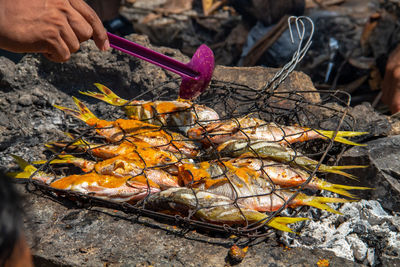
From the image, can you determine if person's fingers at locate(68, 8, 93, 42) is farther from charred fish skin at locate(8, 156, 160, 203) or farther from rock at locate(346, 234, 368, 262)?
rock at locate(346, 234, 368, 262)

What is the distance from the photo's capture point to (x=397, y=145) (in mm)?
3375

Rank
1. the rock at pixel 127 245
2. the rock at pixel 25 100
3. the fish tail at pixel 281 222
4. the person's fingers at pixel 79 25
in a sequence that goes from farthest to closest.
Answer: the rock at pixel 25 100, the person's fingers at pixel 79 25, the fish tail at pixel 281 222, the rock at pixel 127 245

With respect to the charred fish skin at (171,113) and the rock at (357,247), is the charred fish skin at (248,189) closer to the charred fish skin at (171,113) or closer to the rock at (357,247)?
the rock at (357,247)

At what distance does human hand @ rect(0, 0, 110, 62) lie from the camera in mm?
2494

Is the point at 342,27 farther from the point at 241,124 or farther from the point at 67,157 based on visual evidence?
the point at 67,157

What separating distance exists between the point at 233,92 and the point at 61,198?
232 cm

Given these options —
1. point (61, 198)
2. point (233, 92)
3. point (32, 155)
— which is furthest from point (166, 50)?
point (61, 198)

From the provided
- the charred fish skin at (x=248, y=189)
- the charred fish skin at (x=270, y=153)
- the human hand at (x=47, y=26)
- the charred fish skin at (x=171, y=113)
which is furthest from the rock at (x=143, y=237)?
the human hand at (x=47, y=26)

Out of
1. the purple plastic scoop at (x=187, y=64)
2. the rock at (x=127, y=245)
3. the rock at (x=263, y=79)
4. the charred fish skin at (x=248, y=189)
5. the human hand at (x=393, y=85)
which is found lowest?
the human hand at (x=393, y=85)

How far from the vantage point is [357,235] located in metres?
2.73

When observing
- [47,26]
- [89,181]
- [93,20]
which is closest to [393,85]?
[93,20]

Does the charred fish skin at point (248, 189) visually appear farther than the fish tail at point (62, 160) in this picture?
No

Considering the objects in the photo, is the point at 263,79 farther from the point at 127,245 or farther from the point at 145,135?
the point at 127,245

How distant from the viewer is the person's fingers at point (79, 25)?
284 cm
